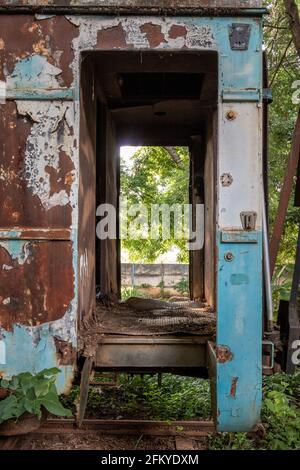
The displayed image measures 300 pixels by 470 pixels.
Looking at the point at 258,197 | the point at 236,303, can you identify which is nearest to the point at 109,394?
the point at 236,303

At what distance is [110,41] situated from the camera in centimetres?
331

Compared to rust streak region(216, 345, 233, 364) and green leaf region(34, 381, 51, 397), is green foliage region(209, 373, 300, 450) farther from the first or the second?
green leaf region(34, 381, 51, 397)

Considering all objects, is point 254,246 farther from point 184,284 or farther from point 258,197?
point 184,284

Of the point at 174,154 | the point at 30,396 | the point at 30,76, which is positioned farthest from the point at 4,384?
the point at 174,154

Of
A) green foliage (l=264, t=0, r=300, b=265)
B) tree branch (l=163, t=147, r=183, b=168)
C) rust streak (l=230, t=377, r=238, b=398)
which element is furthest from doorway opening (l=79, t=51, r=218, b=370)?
tree branch (l=163, t=147, r=183, b=168)

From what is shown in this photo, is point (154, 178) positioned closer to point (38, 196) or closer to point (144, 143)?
point (144, 143)

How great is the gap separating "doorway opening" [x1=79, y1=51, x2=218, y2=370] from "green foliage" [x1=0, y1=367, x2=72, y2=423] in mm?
773

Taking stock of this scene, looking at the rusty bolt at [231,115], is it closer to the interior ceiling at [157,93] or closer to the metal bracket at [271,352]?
the interior ceiling at [157,93]

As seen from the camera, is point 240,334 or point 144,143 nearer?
point 240,334

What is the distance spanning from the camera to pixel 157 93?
17.9ft

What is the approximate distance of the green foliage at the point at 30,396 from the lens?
9.41ft

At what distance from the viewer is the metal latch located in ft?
10.8

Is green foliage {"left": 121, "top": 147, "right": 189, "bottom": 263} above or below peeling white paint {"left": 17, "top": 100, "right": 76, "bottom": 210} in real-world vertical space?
above

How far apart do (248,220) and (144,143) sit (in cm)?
383
